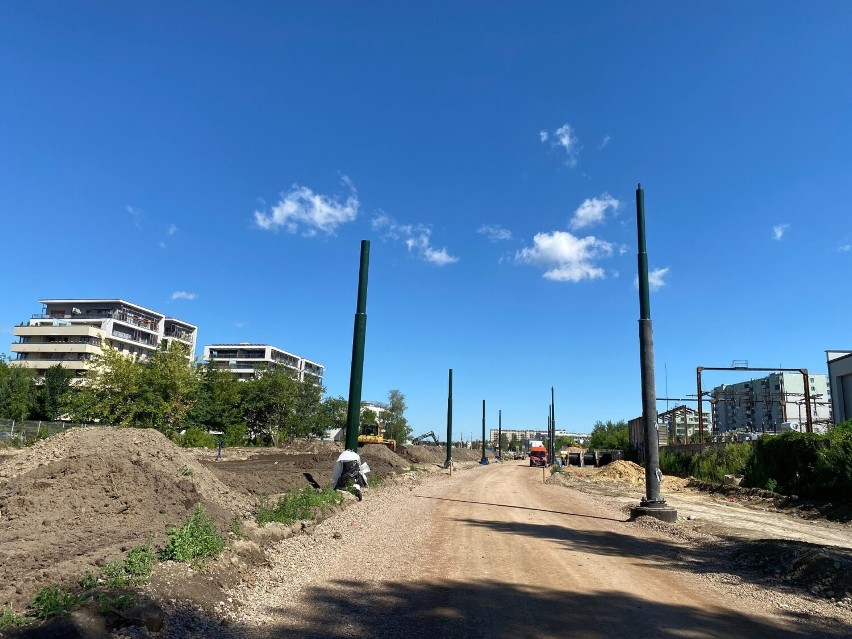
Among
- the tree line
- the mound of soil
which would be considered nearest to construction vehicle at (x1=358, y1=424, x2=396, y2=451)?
the tree line

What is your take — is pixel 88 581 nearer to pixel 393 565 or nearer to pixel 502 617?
pixel 502 617

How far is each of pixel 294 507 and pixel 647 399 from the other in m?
9.86

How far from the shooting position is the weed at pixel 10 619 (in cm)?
448

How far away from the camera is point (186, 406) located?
165 feet

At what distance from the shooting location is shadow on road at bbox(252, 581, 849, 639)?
5.65m

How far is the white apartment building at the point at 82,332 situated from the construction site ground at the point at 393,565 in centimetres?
6700

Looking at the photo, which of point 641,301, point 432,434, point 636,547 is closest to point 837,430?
point 641,301

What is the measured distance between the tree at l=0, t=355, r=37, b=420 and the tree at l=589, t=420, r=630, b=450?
225ft

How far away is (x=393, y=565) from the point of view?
866 centimetres

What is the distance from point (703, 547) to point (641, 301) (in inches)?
278

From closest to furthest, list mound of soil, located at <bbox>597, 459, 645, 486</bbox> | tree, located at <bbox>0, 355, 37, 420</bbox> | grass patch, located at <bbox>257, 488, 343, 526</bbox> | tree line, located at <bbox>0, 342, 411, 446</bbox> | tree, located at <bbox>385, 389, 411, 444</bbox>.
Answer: grass patch, located at <bbox>257, 488, 343, 526</bbox> → mound of soil, located at <bbox>597, 459, 645, 486</bbox> → tree line, located at <bbox>0, 342, 411, 446</bbox> → tree, located at <bbox>0, 355, 37, 420</bbox> → tree, located at <bbox>385, 389, 411, 444</bbox>

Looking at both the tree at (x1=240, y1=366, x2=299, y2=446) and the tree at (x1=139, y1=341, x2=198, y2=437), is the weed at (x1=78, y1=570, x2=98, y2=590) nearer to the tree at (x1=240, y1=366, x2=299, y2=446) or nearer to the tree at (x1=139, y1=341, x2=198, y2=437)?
the tree at (x1=139, y1=341, x2=198, y2=437)

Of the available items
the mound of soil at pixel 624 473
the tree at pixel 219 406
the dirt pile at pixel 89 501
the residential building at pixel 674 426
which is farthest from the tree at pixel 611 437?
the dirt pile at pixel 89 501

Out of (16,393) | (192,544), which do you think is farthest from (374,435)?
(192,544)
